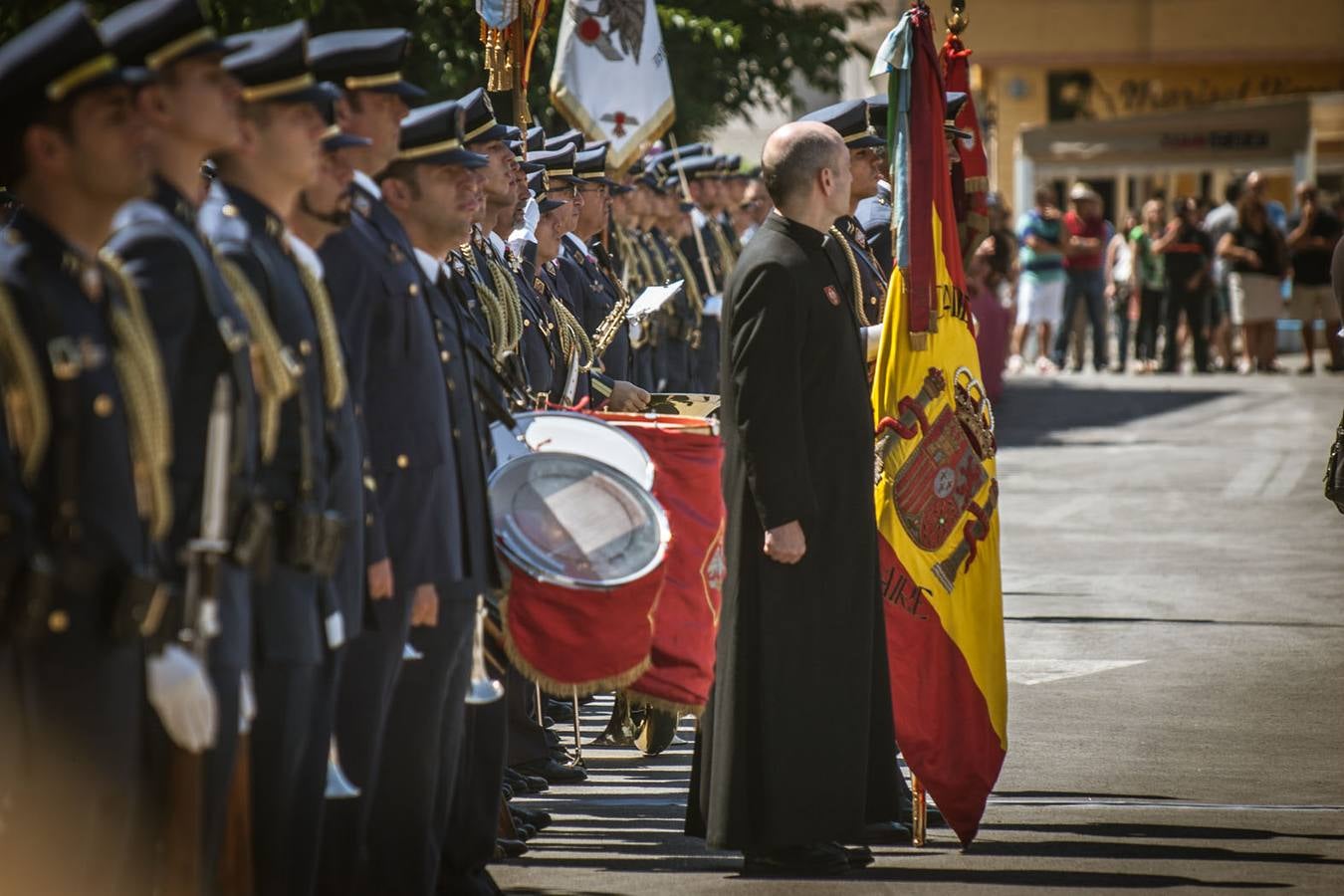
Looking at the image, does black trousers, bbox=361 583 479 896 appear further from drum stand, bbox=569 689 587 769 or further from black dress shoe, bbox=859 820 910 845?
drum stand, bbox=569 689 587 769

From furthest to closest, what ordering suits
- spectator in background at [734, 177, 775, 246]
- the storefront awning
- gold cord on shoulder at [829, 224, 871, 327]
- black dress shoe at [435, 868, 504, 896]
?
the storefront awning, spectator in background at [734, 177, 775, 246], gold cord on shoulder at [829, 224, 871, 327], black dress shoe at [435, 868, 504, 896]

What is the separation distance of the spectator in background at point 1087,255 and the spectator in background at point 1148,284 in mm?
540

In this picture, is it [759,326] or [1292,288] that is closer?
[759,326]

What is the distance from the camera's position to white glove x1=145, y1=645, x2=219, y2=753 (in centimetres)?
419

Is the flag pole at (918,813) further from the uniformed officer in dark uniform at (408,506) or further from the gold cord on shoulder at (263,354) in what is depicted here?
the gold cord on shoulder at (263,354)

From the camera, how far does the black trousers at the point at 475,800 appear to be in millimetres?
6117

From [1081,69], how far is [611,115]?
3097cm

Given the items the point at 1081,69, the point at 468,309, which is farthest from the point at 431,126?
the point at 1081,69

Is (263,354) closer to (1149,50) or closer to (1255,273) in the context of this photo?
(1255,273)

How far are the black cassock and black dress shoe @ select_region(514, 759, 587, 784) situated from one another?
4.79 feet

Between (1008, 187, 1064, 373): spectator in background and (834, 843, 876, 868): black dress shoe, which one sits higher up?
(834, 843, 876, 868): black dress shoe

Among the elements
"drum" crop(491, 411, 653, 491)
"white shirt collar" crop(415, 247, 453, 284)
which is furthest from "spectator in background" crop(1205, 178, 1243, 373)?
"white shirt collar" crop(415, 247, 453, 284)

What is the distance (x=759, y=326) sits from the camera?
647cm

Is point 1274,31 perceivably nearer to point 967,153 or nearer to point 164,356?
point 967,153
